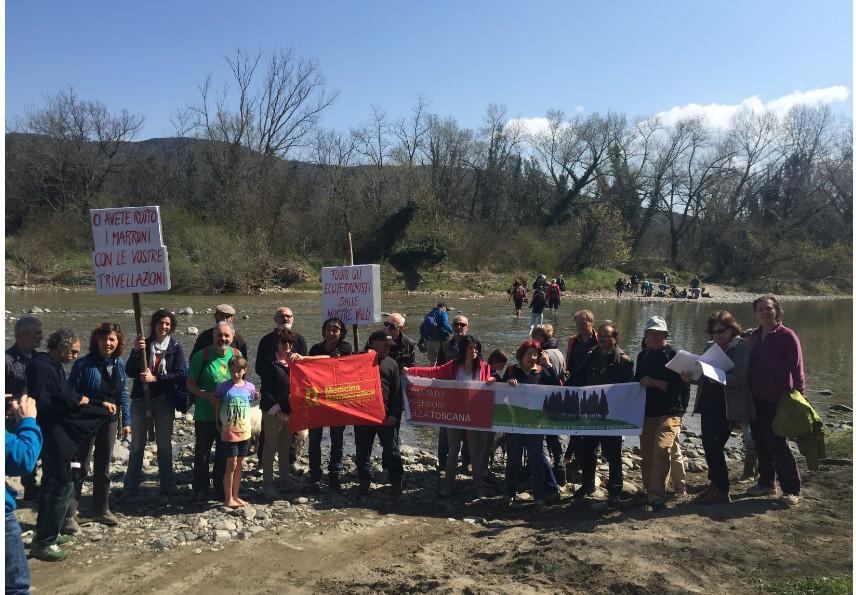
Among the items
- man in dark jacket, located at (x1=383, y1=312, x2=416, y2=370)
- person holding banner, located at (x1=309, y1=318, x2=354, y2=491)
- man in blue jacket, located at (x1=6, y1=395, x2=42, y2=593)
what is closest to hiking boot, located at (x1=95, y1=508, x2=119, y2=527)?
person holding banner, located at (x1=309, y1=318, x2=354, y2=491)

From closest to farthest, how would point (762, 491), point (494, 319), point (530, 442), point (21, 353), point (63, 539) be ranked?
point (63, 539) < point (21, 353) < point (762, 491) < point (530, 442) < point (494, 319)

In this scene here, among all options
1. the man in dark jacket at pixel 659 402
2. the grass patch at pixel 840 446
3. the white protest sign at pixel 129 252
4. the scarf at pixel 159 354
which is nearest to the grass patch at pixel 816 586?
the man in dark jacket at pixel 659 402

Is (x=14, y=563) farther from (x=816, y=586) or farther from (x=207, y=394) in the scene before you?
(x=816, y=586)

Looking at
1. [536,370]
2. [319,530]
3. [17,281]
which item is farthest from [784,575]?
[17,281]

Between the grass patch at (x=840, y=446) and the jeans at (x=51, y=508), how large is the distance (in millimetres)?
8445

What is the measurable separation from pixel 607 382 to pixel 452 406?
1675 mm

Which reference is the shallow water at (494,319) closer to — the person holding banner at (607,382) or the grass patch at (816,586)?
the person holding banner at (607,382)

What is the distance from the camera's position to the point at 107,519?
249 inches

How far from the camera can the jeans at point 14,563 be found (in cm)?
359

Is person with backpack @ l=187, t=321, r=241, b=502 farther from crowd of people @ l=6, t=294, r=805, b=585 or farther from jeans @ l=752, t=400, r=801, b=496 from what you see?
jeans @ l=752, t=400, r=801, b=496

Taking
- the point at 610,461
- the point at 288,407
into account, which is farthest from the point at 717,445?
the point at 288,407

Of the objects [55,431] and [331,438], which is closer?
[55,431]

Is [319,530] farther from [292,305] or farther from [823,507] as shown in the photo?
[292,305]

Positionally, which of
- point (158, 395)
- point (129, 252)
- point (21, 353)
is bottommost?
point (158, 395)
